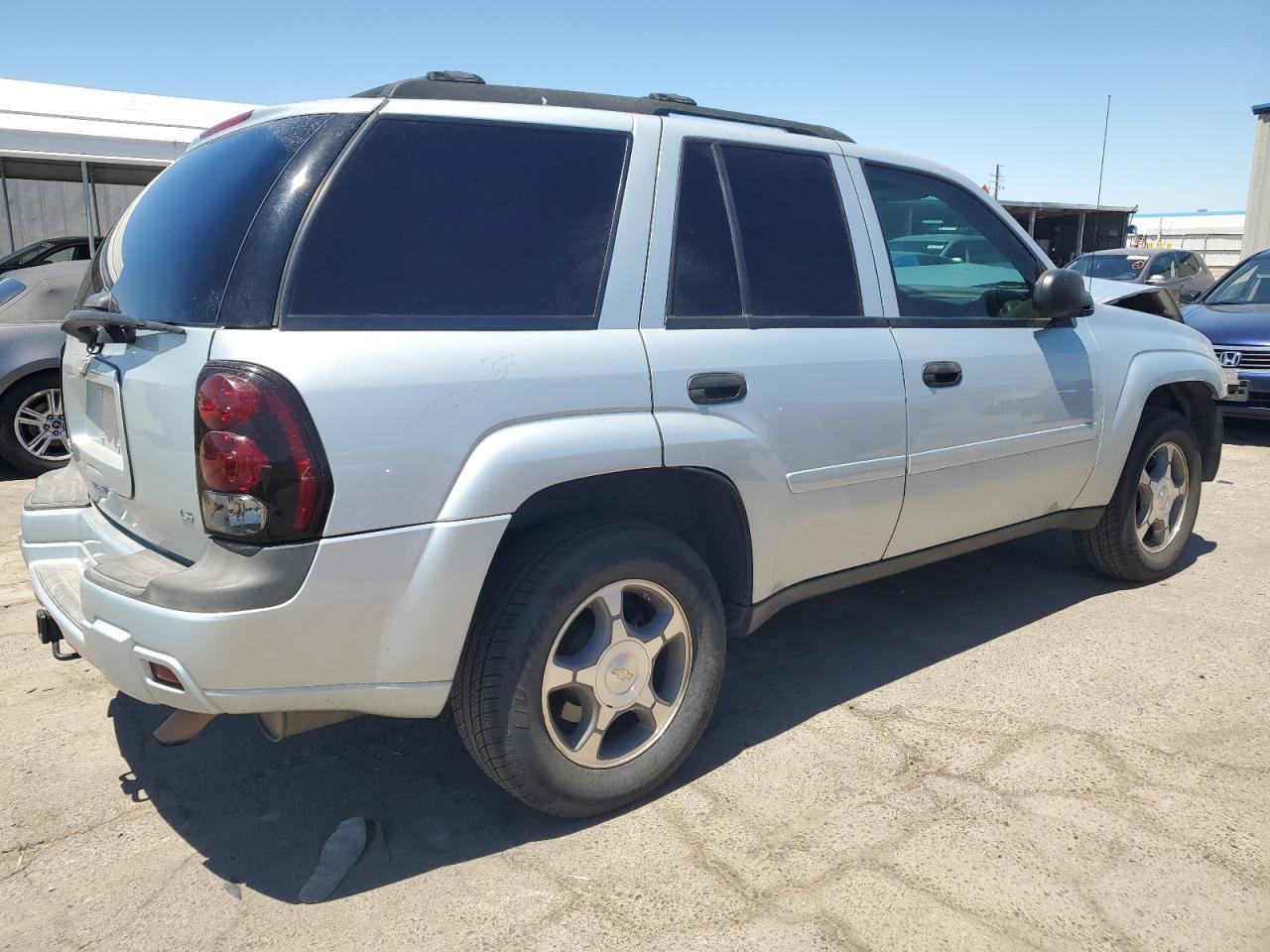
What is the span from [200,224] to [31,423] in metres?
5.41

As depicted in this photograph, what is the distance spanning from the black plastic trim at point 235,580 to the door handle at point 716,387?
1.12 m

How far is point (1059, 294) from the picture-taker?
375cm

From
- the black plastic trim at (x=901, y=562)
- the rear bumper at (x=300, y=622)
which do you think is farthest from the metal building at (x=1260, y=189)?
the rear bumper at (x=300, y=622)

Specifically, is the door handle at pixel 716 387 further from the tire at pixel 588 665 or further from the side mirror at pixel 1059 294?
the side mirror at pixel 1059 294

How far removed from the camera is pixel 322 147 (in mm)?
2377

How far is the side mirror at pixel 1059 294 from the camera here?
12.3 feet

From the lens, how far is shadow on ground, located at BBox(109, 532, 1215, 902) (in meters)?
2.66

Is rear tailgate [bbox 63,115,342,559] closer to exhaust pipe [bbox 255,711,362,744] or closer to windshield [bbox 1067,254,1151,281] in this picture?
exhaust pipe [bbox 255,711,362,744]

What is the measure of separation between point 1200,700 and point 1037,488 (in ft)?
3.13

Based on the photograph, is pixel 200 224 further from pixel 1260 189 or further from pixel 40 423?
pixel 1260 189

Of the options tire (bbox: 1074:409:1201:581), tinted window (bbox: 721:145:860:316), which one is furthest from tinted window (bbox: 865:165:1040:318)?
tire (bbox: 1074:409:1201:581)

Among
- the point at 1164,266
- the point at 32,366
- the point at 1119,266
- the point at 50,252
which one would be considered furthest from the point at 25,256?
the point at 1164,266

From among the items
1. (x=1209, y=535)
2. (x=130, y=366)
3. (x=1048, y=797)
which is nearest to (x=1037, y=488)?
(x=1048, y=797)

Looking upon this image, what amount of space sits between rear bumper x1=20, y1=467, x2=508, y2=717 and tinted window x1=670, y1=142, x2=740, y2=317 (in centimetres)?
93
